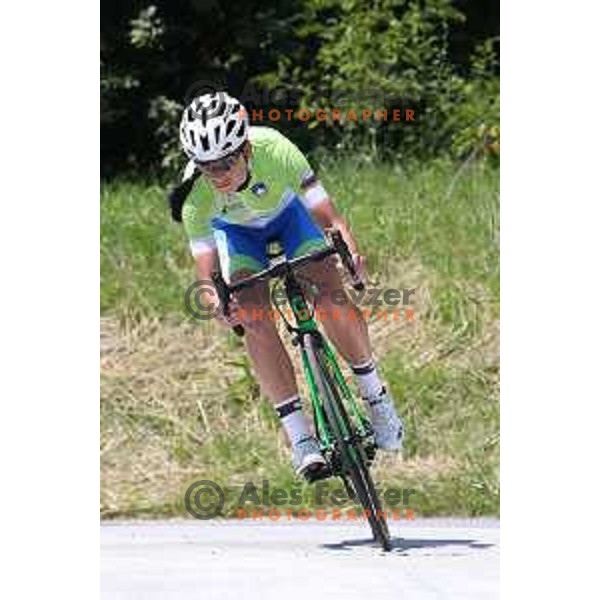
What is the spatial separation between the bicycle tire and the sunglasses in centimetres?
97

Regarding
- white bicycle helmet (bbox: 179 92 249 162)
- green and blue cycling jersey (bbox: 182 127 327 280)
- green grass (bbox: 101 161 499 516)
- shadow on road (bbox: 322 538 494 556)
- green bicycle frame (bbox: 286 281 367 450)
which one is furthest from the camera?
green grass (bbox: 101 161 499 516)

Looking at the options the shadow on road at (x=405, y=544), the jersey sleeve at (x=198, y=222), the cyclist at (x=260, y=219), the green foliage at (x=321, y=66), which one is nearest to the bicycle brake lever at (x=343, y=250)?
the cyclist at (x=260, y=219)

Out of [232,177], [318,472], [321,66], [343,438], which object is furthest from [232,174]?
[321,66]

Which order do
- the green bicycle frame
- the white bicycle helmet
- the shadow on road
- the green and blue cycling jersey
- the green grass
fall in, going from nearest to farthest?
the white bicycle helmet
the green and blue cycling jersey
the green bicycle frame
the shadow on road
the green grass

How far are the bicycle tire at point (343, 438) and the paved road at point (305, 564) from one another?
301mm

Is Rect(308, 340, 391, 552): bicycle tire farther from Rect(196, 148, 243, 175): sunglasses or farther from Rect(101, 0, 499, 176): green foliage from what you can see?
Rect(101, 0, 499, 176): green foliage

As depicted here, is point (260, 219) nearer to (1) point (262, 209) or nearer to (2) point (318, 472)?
(1) point (262, 209)

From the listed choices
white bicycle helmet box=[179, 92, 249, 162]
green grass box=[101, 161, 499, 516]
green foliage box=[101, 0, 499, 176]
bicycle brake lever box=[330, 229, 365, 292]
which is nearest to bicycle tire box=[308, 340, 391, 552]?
bicycle brake lever box=[330, 229, 365, 292]

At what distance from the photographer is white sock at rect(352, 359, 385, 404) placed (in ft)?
34.2

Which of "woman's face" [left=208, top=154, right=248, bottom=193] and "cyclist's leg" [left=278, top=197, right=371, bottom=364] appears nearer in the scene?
"woman's face" [left=208, top=154, right=248, bottom=193]

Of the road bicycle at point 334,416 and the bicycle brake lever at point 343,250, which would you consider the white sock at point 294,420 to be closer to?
the road bicycle at point 334,416
